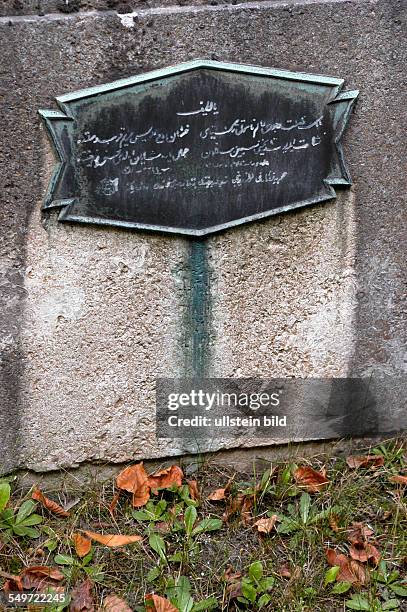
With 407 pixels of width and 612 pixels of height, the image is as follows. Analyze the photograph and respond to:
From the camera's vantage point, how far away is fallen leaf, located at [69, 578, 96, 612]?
5.76 ft

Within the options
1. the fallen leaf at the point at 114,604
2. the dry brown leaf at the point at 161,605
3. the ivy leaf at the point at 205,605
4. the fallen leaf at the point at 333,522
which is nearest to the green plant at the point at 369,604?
the fallen leaf at the point at 333,522

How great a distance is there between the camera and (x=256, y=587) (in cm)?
181

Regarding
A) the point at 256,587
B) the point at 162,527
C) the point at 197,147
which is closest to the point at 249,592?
the point at 256,587

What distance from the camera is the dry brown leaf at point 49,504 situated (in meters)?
2.06

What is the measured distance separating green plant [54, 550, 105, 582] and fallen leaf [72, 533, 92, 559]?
14 mm

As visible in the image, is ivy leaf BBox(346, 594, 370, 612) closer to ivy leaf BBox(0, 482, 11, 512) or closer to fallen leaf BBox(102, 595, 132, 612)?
fallen leaf BBox(102, 595, 132, 612)

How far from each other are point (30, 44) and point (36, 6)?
0.13m

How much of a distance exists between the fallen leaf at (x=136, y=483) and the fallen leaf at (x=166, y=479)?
2cm

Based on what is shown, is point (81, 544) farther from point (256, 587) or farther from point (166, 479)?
point (256, 587)

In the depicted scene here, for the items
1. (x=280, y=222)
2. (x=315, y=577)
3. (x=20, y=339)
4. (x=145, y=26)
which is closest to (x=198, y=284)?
(x=280, y=222)

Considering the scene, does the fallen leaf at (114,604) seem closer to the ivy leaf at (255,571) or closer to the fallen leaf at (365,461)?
the ivy leaf at (255,571)

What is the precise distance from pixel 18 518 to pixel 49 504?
0.34 feet

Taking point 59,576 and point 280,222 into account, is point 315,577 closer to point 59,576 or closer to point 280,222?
point 59,576

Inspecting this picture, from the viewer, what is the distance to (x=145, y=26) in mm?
1971
